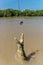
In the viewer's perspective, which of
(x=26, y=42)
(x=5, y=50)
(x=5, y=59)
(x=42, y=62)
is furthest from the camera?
(x=26, y=42)

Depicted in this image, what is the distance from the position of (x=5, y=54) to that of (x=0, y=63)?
0.46 metres

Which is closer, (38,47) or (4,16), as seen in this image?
(38,47)

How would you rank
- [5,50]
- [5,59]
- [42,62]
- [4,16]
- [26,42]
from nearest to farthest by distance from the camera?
1. [42,62]
2. [5,59]
3. [5,50]
4. [26,42]
5. [4,16]

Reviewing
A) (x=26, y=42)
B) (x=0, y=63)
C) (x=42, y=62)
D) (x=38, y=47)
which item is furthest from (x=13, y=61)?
(x=26, y=42)

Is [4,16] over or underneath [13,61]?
underneath

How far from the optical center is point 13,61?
4551 millimetres

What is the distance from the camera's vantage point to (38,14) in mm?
13539

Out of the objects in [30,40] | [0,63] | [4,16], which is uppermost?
[0,63]

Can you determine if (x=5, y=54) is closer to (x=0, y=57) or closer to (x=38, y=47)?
(x=0, y=57)

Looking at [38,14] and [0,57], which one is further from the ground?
[0,57]

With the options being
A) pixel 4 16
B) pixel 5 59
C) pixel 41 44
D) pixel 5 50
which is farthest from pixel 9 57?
pixel 4 16

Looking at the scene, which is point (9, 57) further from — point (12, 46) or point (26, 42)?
point (26, 42)

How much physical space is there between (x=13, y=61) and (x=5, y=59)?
0.22m

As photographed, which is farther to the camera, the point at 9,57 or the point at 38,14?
the point at 38,14
